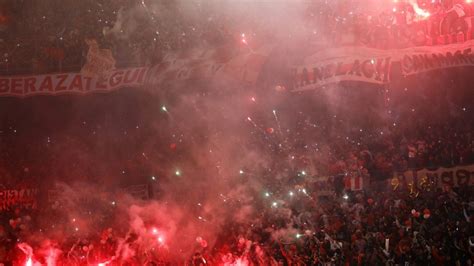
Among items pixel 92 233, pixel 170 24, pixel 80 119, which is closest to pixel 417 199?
pixel 92 233

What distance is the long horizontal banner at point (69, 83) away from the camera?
38.3 feet

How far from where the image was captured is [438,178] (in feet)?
29.9

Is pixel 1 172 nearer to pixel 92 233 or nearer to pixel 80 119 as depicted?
pixel 80 119

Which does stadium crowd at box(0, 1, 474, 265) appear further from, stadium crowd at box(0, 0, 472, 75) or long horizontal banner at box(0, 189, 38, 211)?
long horizontal banner at box(0, 189, 38, 211)

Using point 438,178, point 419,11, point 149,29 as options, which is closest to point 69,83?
point 149,29

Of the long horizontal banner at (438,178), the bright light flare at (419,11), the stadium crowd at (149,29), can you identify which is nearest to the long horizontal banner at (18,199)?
the stadium crowd at (149,29)

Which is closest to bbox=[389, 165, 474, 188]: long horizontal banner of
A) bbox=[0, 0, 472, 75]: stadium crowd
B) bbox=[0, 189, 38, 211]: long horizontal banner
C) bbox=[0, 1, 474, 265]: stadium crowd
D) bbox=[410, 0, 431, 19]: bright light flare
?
bbox=[0, 1, 474, 265]: stadium crowd

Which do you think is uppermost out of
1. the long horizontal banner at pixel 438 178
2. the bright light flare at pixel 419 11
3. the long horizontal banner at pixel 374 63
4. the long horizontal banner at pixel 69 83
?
the bright light flare at pixel 419 11

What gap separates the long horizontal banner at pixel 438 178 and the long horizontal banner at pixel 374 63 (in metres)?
1.72

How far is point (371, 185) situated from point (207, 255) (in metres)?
3.00

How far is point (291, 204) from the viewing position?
31.4 feet

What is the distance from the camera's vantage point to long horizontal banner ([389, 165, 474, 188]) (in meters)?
8.86

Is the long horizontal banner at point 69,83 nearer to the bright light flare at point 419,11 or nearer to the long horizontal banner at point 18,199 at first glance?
the long horizontal banner at point 18,199

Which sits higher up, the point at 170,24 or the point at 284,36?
the point at 170,24
